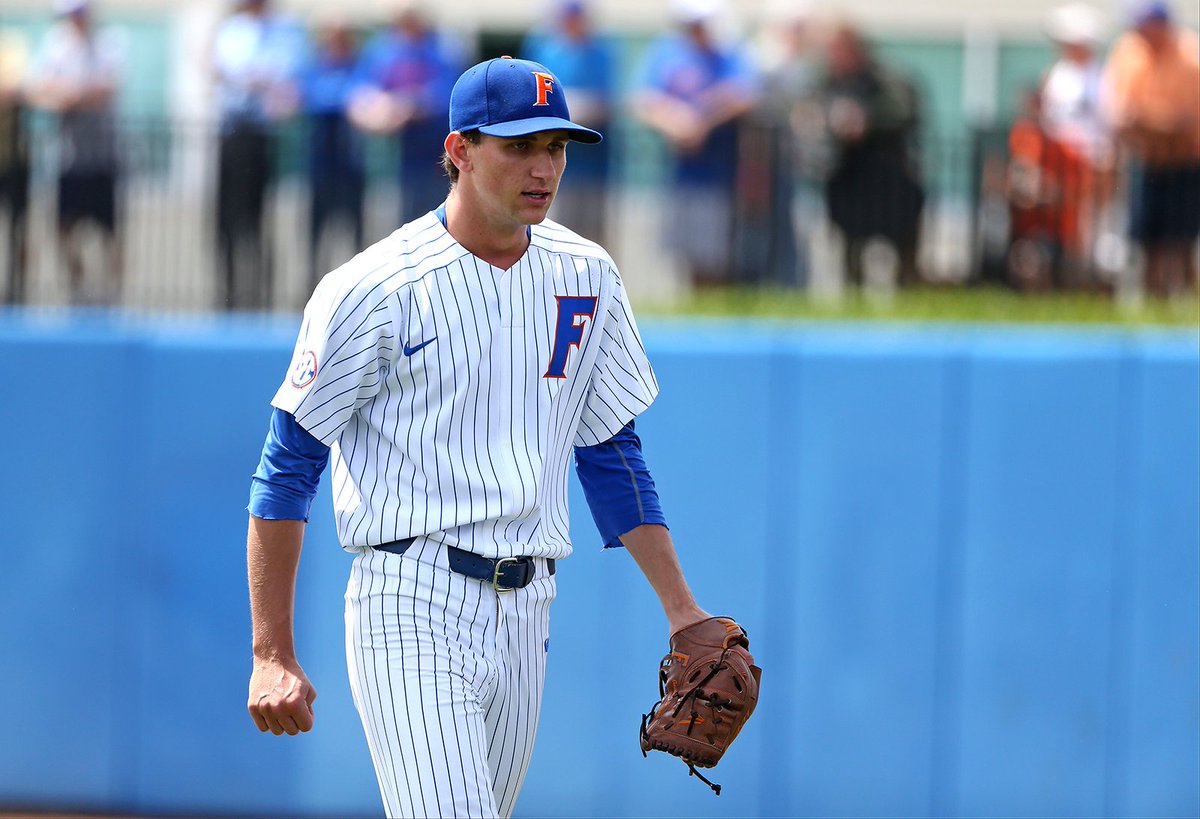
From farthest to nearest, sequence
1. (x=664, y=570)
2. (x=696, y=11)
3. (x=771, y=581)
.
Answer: (x=696, y=11), (x=771, y=581), (x=664, y=570)

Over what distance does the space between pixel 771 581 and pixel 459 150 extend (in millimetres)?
3131

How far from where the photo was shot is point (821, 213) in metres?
8.30

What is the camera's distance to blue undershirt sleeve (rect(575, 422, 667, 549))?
156 inches

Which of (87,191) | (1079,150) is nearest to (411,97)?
(87,191)

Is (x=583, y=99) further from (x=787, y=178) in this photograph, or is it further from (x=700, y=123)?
(x=787, y=178)

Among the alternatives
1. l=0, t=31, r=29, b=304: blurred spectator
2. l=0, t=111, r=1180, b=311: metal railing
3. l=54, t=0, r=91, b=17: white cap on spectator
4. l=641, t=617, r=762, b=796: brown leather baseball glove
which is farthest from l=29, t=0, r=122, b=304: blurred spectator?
l=641, t=617, r=762, b=796: brown leather baseball glove

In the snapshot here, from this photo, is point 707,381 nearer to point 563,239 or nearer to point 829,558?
point 829,558

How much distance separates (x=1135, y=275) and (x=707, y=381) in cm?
280

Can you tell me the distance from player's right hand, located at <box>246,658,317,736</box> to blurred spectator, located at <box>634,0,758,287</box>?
4.97 m

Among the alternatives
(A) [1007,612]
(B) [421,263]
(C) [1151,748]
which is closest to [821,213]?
(A) [1007,612]

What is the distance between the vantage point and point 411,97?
8734 mm

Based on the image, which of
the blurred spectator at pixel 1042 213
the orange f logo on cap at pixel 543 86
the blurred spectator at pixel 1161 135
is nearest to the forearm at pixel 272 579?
the orange f logo on cap at pixel 543 86

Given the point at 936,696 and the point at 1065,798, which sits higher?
the point at 936,696

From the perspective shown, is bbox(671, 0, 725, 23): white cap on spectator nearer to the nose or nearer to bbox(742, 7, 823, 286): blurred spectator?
bbox(742, 7, 823, 286): blurred spectator
